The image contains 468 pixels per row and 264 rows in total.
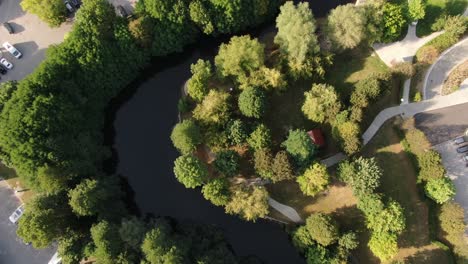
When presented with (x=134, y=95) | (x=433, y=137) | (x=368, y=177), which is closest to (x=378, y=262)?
(x=368, y=177)

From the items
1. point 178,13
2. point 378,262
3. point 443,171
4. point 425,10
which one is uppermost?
point 178,13

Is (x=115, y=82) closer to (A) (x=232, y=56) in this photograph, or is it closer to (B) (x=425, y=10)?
(A) (x=232, y=56)

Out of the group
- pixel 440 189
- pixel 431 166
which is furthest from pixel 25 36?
pixel 440 189

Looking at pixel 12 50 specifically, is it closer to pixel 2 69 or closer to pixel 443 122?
pixel 2 69

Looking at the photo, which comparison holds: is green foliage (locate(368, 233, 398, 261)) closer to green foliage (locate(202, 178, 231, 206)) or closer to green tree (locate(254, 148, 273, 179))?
green tree (locate(254, 148, 273, 179))

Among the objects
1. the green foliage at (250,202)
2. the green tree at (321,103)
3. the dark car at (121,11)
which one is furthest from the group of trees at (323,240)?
the dark car at (121,11)

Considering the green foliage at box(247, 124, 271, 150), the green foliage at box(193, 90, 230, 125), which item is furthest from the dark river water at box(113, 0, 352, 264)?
the green foliage at box(247, 124, 271, 150)
